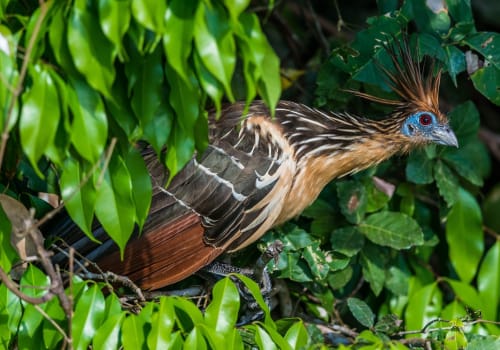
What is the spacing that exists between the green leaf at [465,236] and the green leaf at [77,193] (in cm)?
232

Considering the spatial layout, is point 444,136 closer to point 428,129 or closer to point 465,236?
point 428,129

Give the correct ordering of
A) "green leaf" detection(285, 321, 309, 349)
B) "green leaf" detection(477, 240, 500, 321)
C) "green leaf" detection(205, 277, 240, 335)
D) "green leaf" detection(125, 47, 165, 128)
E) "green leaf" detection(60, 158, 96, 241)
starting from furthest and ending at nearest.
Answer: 1. "green leaf" detection(477, 240, 500, 321)
2. "green leaf" detection(285, 321, 309, 349)
3. "green leaf" detection(205, 277, 240, 335)
4. "green leaf" detection(60, 158, 96, 241)
5. "green leaf" detection(125, 47, 165, 128)

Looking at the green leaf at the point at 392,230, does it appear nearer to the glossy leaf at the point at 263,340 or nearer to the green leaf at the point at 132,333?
the glossy leaf at the point at 263,340

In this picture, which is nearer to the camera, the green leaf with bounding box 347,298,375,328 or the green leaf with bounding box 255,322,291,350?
the green leaf with bounding box 255,322,291,350

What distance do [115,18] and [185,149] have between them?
0.51 metres

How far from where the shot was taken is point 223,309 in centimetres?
289

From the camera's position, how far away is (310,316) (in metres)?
4.37

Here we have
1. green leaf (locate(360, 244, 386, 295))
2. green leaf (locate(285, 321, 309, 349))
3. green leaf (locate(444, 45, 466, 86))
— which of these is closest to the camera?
green leaf (locate(285, 321, 309, 349))

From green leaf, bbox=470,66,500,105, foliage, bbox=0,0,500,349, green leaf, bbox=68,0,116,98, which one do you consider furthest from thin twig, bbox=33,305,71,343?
green leaf, bbox=470,66,500,105

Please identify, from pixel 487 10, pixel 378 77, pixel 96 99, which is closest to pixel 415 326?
pixel 378 77

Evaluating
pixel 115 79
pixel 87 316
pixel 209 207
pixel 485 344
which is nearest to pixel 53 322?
pixel 87 316

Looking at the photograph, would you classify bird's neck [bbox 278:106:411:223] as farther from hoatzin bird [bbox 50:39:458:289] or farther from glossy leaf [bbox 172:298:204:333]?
glossy leaf [bbox 172:298:204:333]

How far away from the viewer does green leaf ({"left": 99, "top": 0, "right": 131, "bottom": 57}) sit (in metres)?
2.31

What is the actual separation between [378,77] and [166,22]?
1798 millimetres
